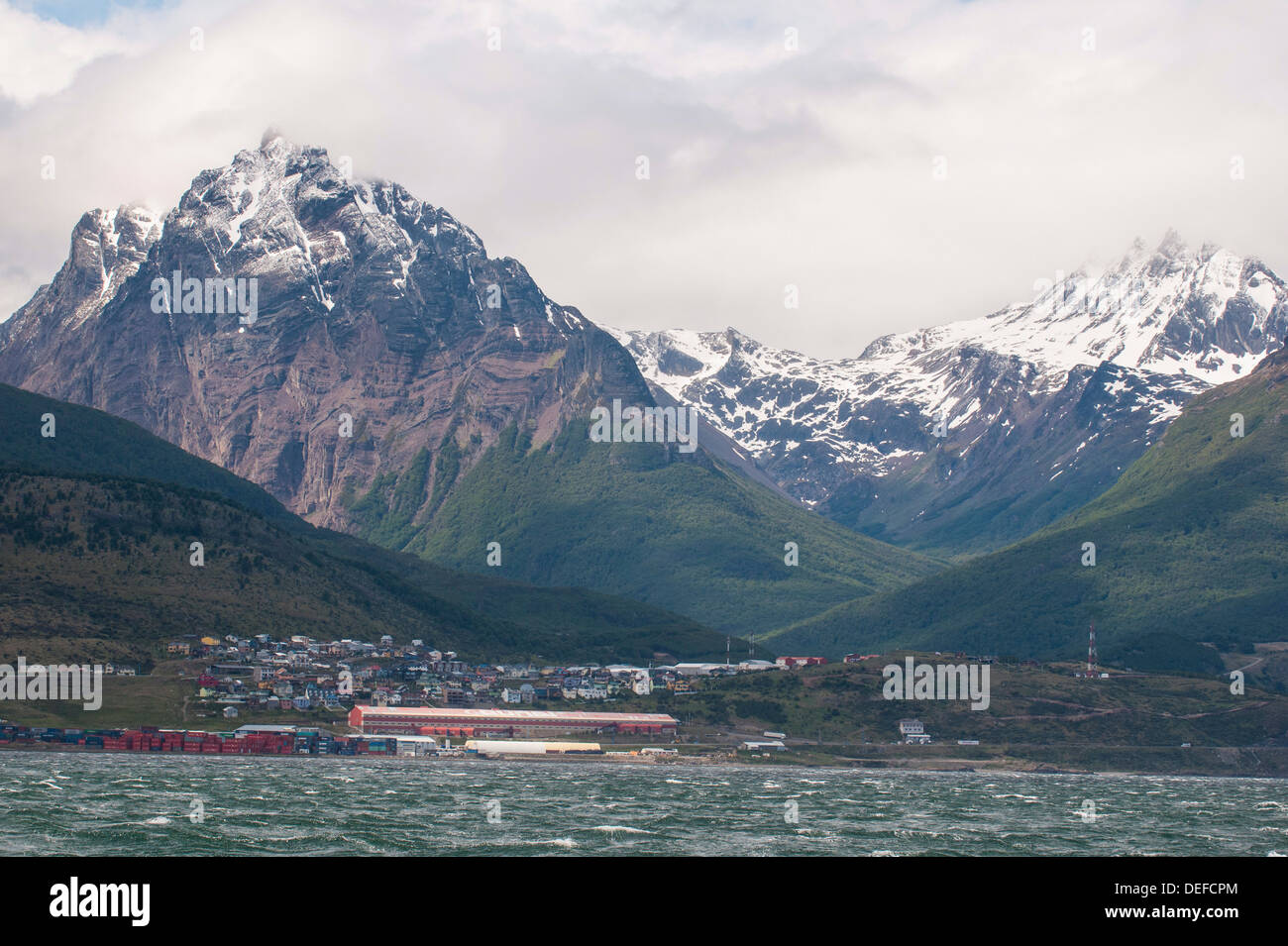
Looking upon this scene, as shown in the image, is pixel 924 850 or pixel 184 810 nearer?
pixel 924 850

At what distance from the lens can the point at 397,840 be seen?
94812 millimetres

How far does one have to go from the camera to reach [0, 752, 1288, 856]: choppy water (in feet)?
312

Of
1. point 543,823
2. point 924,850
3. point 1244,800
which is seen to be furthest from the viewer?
point 1244,800

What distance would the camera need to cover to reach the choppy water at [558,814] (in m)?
95.1

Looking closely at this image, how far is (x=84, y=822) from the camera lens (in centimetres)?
10244

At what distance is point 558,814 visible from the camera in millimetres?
123062
